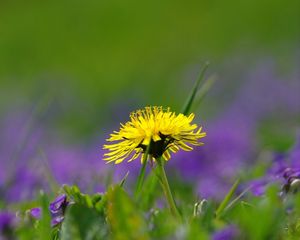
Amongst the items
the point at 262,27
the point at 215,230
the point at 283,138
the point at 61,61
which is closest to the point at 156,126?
the point at 215,230

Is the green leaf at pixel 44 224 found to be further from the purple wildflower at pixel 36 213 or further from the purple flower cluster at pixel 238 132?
the purple flower cluster at pixel 238 132

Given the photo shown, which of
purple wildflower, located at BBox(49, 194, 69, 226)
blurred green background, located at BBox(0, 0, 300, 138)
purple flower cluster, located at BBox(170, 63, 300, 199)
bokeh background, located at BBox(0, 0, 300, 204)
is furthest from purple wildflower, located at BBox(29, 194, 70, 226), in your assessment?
blurred green background, located at BBox(0, 0, 300, 138)

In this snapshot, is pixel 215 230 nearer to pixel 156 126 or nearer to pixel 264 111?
pixel 156 126

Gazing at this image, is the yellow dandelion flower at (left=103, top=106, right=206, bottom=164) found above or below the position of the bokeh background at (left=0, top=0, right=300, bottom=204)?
below

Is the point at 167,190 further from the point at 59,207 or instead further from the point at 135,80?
the point at 135,80

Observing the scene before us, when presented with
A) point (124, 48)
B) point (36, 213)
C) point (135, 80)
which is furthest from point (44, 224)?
point (124, 48)

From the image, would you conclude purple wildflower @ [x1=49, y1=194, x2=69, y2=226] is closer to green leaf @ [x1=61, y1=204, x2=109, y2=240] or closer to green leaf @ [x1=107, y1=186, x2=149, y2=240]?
green leaf @ [x1=61, y1=204, x2=109, y2=240]
